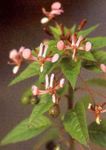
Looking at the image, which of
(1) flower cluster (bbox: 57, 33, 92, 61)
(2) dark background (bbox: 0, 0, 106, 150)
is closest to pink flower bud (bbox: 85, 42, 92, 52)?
(1) flower cluster (bbox: 57, 33, 92, 61)

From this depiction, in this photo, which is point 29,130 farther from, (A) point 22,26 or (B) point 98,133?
(A) point 22,26

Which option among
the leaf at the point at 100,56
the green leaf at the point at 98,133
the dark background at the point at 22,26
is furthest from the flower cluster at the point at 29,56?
the dark background at the point at 22,26

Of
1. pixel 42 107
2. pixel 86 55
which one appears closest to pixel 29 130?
pixel 42 107

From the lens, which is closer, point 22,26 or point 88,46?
point 88,46

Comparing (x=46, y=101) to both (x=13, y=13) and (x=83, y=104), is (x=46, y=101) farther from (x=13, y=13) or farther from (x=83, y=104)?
(x=13, y=13)

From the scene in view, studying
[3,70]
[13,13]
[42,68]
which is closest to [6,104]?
[3,70]

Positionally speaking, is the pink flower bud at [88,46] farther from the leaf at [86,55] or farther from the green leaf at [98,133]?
the green leaf at [98,133]
